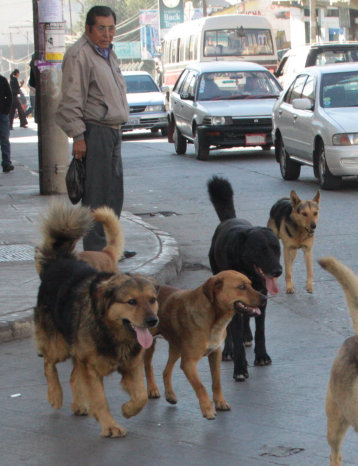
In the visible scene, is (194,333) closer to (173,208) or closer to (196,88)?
(173,208)

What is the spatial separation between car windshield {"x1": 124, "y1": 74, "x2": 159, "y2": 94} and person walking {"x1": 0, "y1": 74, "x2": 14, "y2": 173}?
1044 cm

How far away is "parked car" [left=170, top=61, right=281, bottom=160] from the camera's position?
20406 millimetres

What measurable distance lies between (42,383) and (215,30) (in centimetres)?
2761

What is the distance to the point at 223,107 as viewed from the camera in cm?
2064

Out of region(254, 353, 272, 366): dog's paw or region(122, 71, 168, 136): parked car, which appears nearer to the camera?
region(254, 353, 272, 366): dog's paw

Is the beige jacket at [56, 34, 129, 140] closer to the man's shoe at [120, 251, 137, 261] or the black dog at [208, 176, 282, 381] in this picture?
the man's shoe at [120, 251, 137, 261]

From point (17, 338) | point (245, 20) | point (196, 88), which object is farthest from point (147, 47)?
point (17, 338)

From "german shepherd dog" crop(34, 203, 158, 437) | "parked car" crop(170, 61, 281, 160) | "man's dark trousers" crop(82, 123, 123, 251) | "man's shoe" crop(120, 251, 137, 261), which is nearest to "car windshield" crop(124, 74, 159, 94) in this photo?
"parked car" crop(170, 61, 281, 160)

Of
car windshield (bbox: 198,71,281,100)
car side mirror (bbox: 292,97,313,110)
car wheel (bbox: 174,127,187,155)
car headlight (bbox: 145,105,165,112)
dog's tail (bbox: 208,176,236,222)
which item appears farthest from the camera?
car headlight (bbox: 145,105,165,112)

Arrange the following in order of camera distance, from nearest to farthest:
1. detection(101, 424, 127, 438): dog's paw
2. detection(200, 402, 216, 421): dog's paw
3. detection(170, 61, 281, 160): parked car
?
detection(101, 424, 127, 438): dog's paw
detection(200, 402, 216, 421): dog's paw
detection(170, 61, 281, 160): parked car

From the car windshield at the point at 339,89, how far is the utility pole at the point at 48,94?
424 cm

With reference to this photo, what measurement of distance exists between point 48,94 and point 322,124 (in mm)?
4225

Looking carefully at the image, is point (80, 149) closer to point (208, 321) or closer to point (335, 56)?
point (208, 321)

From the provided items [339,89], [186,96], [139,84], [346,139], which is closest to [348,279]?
[346,139]
